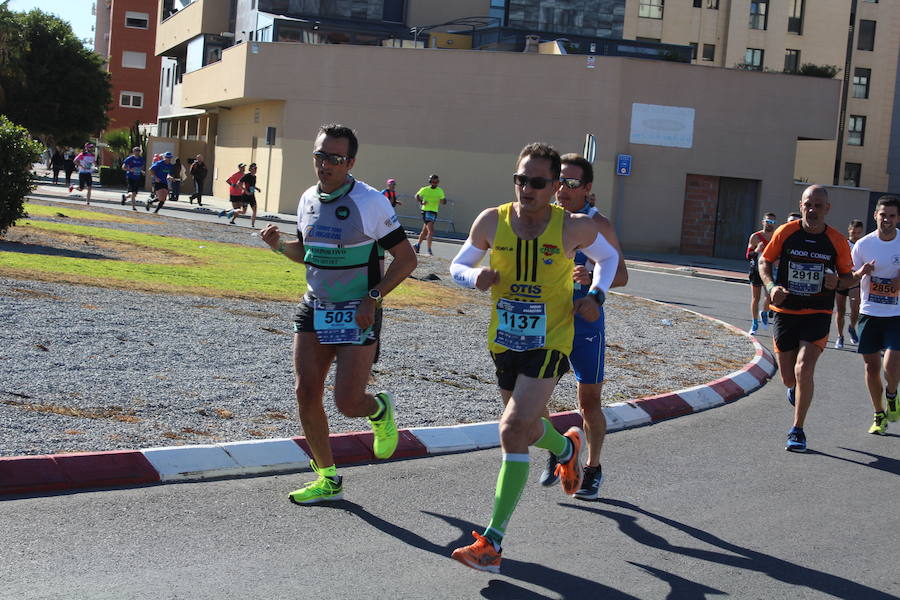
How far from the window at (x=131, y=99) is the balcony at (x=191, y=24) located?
23861 millimetres

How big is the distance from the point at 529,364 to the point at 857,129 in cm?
6353

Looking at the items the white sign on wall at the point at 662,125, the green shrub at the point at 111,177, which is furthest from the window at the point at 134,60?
the white sign on wall at the point at 662,125

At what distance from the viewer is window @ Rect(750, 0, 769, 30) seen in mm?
61125

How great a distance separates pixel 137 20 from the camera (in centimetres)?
8831

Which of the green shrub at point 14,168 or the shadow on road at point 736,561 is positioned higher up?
the green shrub at point 14,168

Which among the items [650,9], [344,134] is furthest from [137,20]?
[344,134]

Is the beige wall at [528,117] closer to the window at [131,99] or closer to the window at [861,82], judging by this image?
the window at [861,82]

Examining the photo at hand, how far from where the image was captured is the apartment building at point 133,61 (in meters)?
87.6

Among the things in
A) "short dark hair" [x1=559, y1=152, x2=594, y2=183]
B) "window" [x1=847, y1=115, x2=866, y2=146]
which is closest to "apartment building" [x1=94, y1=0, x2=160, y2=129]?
"window" [x1=847, y1=115, x2=866, y2=146]

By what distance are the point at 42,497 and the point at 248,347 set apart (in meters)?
4.71

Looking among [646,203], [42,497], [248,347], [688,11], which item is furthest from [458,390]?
[688,11]

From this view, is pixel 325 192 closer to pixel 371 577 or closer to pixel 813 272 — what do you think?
pixel 371 577

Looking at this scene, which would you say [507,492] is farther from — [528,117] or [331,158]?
[528,117]

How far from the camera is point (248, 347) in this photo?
1031 centimetres
